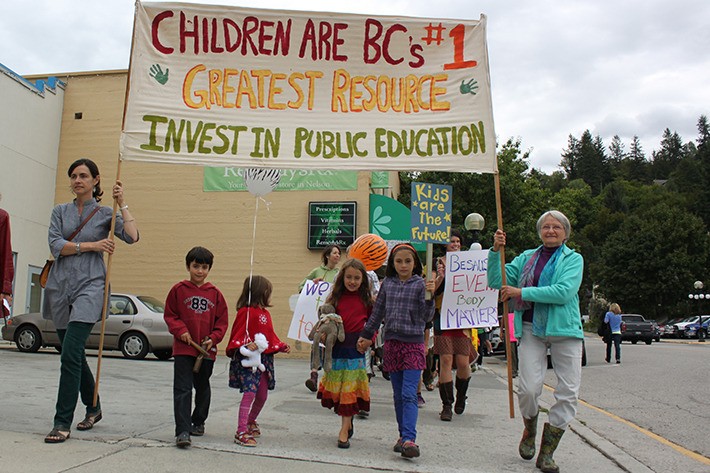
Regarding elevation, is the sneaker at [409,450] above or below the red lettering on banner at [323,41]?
Result: below

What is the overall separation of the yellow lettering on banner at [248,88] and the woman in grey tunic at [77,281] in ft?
3.59

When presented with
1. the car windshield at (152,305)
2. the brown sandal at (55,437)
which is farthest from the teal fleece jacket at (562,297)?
the car windshield at (152,305)

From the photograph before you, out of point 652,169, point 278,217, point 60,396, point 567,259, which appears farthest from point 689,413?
point 652,169

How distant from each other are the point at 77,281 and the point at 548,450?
11.7 feet

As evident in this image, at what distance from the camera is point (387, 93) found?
18.8 ft

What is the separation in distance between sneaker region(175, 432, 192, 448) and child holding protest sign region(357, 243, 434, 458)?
1.41 m

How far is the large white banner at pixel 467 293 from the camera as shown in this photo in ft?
22.8

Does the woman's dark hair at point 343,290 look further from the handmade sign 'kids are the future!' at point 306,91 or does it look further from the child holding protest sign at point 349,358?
the handmade sign 'kids are the future!' at point 306,91

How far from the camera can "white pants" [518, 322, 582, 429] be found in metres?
4.54

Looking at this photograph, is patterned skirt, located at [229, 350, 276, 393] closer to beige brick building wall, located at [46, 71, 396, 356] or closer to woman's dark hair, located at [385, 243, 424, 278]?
woman's dark hair, located at [385, 243, 424, 278]

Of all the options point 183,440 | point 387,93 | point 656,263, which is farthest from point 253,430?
point 656,263

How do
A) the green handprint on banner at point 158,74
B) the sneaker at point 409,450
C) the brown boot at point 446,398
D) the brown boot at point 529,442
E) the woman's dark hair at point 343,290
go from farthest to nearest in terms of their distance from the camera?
the brown boot at point 446,398, the green handprint on banner at point 158,74, the woman's dark hair at point 343,290, the brown boot at point 529,442, the sneaker at point 409,450

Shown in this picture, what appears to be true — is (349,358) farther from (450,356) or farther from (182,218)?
(182,218)

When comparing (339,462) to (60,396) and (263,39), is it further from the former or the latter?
(263,39)
